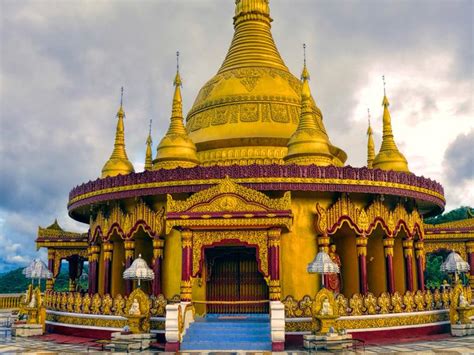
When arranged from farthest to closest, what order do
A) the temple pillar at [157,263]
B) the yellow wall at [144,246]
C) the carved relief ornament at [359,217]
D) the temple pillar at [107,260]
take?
the yellow wall at [144,246]
the temple pillar at [107,260]
the temple pillar at [157,263]
the carved relief ornament at [359,217]

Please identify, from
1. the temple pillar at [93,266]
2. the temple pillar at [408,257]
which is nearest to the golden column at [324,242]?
the temple pillar at [408,257]

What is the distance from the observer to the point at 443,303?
68.3ft

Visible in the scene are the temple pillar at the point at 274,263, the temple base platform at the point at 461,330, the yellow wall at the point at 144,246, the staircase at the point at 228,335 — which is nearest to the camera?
the staircase at the point at 228,335

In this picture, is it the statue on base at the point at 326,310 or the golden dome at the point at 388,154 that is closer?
the statue on base at the point at 326,310

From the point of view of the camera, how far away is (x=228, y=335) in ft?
56.2

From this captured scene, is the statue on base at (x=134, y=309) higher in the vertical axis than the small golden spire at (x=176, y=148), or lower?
lower

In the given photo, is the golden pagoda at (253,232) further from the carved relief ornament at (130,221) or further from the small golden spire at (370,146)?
the small golden spire at (370,146)

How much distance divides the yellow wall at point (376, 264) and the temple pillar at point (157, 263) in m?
9.49

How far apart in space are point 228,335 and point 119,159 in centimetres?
1649

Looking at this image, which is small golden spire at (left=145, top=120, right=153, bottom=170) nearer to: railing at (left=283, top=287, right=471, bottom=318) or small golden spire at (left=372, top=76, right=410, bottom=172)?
A: small golden spire at (left=372, top=76, right=410, bottom=172)

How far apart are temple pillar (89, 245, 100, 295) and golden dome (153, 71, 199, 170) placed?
4991 mm

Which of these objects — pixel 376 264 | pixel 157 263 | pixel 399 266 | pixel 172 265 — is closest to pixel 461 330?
pixel 376 264

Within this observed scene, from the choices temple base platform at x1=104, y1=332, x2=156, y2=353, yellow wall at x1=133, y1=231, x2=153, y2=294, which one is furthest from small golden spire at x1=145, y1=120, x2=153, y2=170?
temple base platform at x1=104, y1=332, x2=156, y2=353

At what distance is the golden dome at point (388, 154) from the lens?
29172mm
